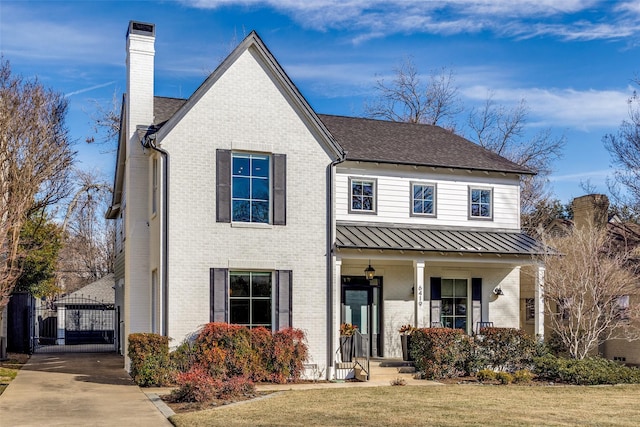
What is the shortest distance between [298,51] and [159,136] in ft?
29.1

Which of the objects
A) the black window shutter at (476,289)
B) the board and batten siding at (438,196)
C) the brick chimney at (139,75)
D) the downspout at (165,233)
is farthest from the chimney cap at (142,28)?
the black window shutter at (476,289)

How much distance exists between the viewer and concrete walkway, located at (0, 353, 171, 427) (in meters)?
12.2

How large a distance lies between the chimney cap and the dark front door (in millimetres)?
9049

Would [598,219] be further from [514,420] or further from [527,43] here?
[514,420]

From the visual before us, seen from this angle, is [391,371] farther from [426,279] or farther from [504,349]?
[426,279]

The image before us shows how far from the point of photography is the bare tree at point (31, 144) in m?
23.8

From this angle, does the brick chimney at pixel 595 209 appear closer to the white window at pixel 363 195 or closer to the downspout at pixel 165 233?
the white window at pixel 363 195

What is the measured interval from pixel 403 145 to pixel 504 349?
7724 millimetres

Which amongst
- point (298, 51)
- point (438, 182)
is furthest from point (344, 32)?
point (438, 182)

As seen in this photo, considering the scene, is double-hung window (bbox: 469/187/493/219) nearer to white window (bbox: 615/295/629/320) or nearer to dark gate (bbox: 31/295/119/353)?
white window (bbox: 615/295/629/320)

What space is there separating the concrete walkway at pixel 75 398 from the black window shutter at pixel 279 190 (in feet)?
17.9

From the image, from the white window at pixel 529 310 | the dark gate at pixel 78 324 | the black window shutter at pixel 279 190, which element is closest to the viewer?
the black window shutter at pixel 279 190

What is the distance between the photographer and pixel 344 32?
25141 mm

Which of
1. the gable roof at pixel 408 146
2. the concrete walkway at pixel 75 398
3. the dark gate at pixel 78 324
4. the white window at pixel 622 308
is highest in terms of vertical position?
the gable roof at pixel 408 146
